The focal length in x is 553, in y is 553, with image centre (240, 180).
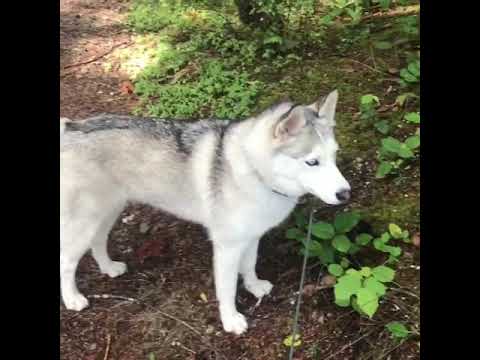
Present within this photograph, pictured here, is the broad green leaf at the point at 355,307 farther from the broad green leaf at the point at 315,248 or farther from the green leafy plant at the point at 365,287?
the broad green leaf at the point at 315,248

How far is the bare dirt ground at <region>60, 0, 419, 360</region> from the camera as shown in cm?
329

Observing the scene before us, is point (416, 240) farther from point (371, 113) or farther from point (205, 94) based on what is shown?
point (205, 94)

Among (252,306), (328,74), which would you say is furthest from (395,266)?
(328,74)

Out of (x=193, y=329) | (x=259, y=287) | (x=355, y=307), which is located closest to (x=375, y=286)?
(x=355, y=307)

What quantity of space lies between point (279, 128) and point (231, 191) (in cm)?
51

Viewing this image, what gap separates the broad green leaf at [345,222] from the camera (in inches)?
142

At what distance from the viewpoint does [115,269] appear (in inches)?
152

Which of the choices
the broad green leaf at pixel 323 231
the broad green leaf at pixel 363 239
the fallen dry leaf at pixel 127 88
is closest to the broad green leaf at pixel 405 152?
the broad green leaf at pixel 363 239

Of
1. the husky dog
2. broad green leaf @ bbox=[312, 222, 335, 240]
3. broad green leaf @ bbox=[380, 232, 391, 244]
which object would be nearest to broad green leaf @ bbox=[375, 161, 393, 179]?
broad green leaf @ bbox=[380, 232, 391, 244]

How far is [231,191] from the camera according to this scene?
318 cm

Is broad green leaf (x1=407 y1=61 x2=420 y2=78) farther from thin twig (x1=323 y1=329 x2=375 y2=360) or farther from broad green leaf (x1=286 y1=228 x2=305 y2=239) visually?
thin twig (x1=323 y1=329 x2=375 y2=360)

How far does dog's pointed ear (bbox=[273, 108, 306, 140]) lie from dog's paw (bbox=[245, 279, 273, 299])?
118cm

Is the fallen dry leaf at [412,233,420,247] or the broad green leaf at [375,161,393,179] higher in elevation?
the broad green leaf at [375,161,393,179]

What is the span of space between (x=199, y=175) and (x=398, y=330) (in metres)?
A: 1.44
